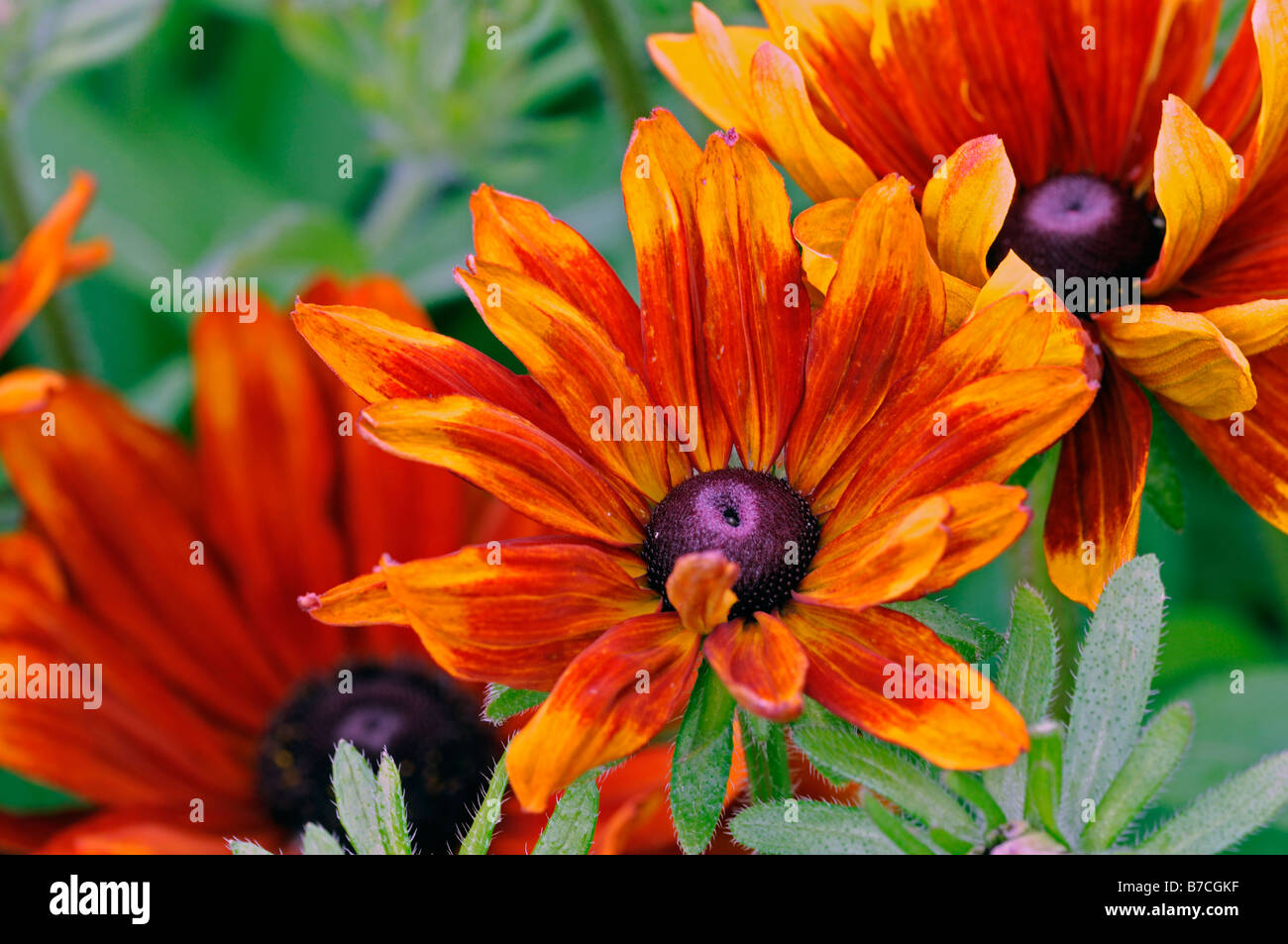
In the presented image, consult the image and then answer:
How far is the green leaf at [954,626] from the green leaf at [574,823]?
0.11m

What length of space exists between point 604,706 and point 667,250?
0.17 metres

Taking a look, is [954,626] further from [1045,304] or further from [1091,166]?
[1091,166]

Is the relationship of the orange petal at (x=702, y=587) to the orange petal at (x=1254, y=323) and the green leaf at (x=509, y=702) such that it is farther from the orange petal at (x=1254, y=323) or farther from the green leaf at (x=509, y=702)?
the orange petal at (x=1254, y=323)

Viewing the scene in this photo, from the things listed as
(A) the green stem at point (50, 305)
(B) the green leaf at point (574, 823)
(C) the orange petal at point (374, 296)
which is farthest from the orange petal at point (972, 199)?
(A) the green stem at point (50, 305)

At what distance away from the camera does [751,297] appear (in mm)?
505

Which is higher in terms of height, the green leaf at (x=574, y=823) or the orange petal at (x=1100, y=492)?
the orange petal at (x=1100, y=492)

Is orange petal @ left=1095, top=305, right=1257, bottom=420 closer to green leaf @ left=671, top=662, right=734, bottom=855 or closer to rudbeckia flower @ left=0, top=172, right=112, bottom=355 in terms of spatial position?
green leaf @ left=671, top=662, right=734, bottom=855

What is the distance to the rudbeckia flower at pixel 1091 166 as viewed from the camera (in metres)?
0.48

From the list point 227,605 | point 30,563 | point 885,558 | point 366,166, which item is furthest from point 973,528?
point 366,166

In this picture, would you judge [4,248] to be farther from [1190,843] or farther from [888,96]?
[1190,843]

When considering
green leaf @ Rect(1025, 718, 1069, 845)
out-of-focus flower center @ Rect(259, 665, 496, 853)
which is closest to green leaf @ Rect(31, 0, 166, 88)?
out-of-focus flower center @ Rect(259, 665, 496, 853)

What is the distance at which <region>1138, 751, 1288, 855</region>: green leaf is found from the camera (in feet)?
1.35

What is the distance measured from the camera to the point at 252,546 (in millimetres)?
920

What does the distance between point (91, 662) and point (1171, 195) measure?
25.6 inches
